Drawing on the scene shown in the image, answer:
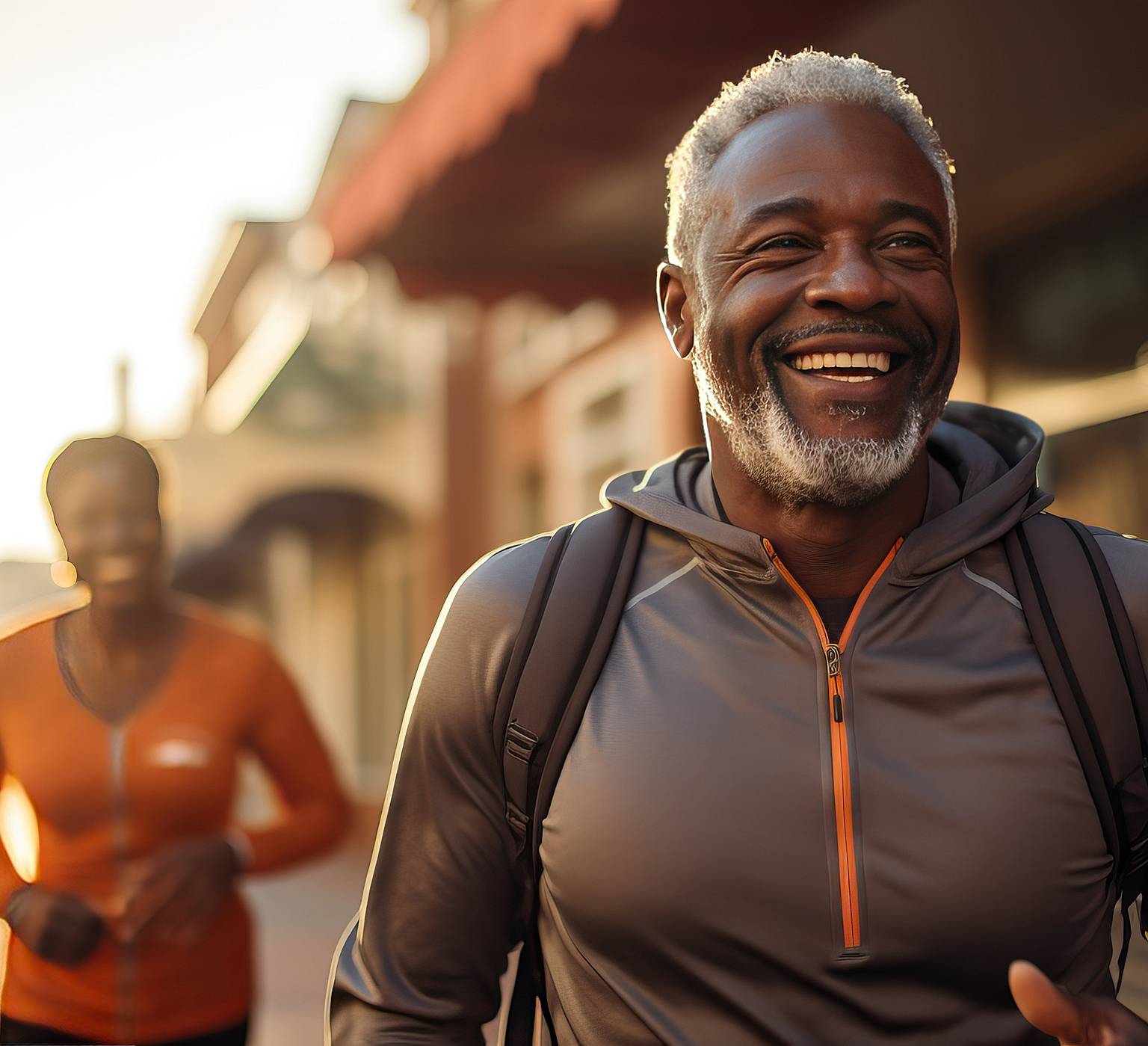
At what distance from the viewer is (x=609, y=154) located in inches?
244

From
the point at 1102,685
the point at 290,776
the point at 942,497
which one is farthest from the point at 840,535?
the point at 290,776

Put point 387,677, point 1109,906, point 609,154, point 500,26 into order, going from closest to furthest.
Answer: point 1109,906
point 500,26
point 609,154
point 387,677

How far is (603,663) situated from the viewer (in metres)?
2.04

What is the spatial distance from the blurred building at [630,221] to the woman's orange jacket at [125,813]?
256 cm

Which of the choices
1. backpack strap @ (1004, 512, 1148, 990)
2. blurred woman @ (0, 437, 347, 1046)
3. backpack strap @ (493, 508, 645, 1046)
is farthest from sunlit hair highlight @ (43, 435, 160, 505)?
backpack strap @ (1004, 512, 1148, 990)

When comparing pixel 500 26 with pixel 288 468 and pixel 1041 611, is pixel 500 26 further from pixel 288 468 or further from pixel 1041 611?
pixel 288 468

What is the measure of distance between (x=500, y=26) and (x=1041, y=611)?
4086 mm

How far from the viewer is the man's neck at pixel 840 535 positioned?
2113 millimetres

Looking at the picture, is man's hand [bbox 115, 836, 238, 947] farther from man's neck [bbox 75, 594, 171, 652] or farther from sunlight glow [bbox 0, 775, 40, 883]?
man's neck [bbox 75, 594, 171, 652]

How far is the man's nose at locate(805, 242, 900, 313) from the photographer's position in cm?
200

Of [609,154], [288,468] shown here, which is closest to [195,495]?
[288,468]

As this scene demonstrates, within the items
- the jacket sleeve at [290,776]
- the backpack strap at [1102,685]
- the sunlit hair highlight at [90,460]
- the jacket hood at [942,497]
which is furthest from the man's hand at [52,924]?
the backpack strap at [1102,685]

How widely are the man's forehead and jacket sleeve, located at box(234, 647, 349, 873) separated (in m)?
2.00

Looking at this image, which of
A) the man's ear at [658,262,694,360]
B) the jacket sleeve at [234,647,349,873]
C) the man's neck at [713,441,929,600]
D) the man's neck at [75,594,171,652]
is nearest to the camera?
the man's neck at [713,441,929,600]
